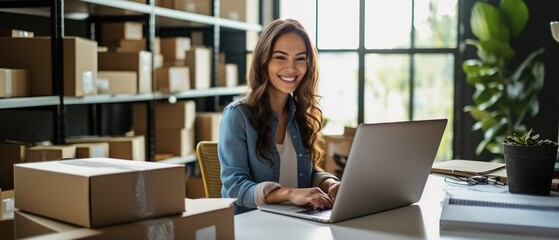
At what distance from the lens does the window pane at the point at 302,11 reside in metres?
5.47

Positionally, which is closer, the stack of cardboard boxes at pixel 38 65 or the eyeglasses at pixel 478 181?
the eyeglasses at pixel 478 181

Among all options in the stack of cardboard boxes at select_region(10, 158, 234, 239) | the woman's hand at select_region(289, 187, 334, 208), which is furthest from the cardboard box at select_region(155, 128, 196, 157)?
the stack of cardboard boxes at select_region(10, 158, 234, 239)

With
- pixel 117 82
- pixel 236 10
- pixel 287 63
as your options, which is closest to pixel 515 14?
pixel 236 10

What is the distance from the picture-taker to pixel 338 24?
539 cm

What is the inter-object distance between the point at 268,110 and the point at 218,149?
0.71ft

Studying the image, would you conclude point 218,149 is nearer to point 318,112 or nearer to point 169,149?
point 318,112

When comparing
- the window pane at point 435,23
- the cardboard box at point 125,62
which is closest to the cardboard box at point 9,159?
the cardboard box at point 125,62

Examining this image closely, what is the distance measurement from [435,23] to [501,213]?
3.62 meters

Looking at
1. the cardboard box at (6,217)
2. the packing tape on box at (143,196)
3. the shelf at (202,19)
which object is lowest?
the cardboard box at (6,217)

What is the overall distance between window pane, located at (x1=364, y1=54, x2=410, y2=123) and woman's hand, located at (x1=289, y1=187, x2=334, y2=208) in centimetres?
340

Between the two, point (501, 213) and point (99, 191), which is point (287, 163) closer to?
→ point (501, 213)

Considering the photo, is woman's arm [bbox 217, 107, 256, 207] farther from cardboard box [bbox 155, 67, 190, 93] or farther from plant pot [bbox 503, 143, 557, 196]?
cardboard box [bbox 155, 67, 190, 93]

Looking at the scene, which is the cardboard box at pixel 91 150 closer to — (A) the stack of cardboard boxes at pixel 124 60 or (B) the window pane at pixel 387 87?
(A) the stack of cardboard boxes at pixel 124 60

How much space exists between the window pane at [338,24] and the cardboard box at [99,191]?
4.01 m
